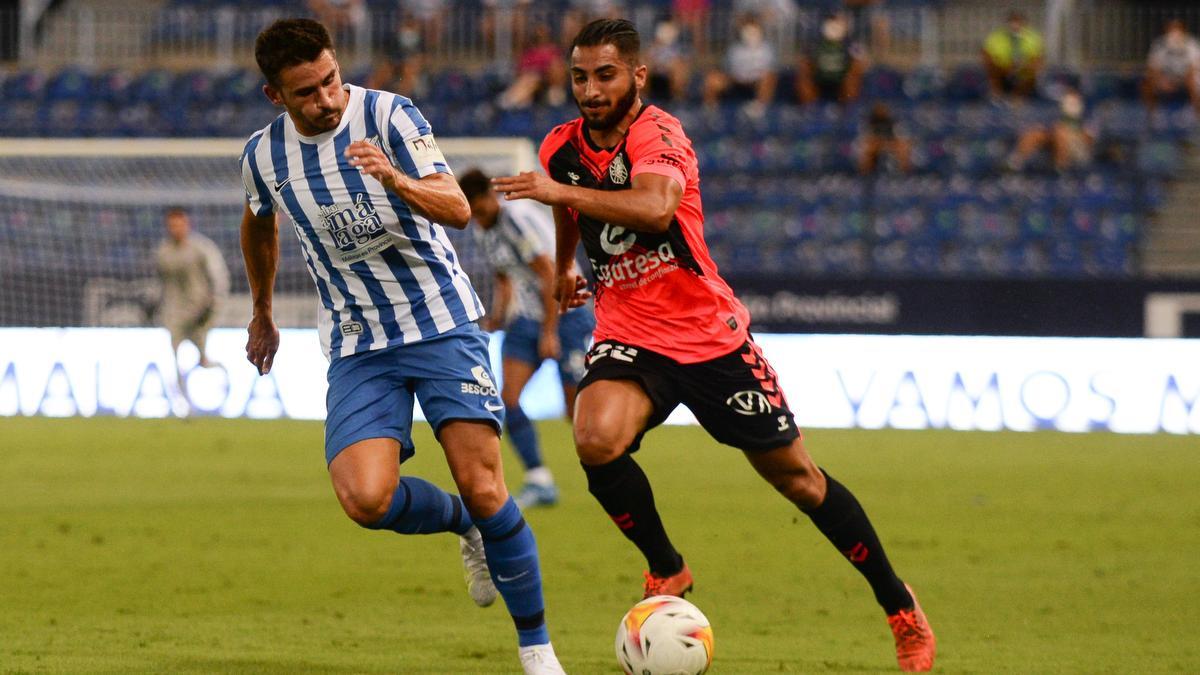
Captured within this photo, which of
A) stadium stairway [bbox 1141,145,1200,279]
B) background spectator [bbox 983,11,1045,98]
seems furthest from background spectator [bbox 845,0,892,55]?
stadium stairway [bbox 1141,145,1200,279]

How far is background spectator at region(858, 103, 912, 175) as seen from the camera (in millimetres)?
19266

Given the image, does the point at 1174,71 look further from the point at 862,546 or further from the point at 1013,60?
the point at 862,546

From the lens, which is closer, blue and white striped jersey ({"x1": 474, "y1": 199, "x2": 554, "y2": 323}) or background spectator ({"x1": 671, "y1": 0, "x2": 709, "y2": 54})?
blue and white striped jersey ({"x1": 474, "y1": 199, "x2": 554, "y2": 323})

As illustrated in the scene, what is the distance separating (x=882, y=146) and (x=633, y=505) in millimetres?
14163

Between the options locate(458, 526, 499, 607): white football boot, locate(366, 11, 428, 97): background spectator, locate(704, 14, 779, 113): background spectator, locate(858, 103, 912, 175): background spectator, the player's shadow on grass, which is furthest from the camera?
locate(366, 11, 428, 97): background spectator

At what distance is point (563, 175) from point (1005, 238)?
14.1 metres

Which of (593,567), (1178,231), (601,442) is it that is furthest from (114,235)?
(601,442)

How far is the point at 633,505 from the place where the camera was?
19.2 ft

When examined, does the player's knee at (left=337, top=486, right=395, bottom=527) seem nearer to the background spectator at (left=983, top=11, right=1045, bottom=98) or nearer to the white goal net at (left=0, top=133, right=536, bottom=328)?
the white goal net at (left=0, top=133, right=536, bottom=328)

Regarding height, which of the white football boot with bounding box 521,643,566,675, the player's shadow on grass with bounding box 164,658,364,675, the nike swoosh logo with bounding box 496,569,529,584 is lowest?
the player's shadow on grass with bounding box 164,658,364,675

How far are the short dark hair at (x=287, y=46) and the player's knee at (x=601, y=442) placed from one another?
1545 mm

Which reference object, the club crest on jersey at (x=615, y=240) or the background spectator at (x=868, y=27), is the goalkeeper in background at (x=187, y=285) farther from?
the club crest on jersey at (x=615, y=240)

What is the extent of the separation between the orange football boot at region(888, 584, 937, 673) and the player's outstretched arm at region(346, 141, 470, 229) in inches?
79.2

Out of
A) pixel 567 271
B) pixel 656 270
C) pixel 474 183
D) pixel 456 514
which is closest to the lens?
pixel 656 270
